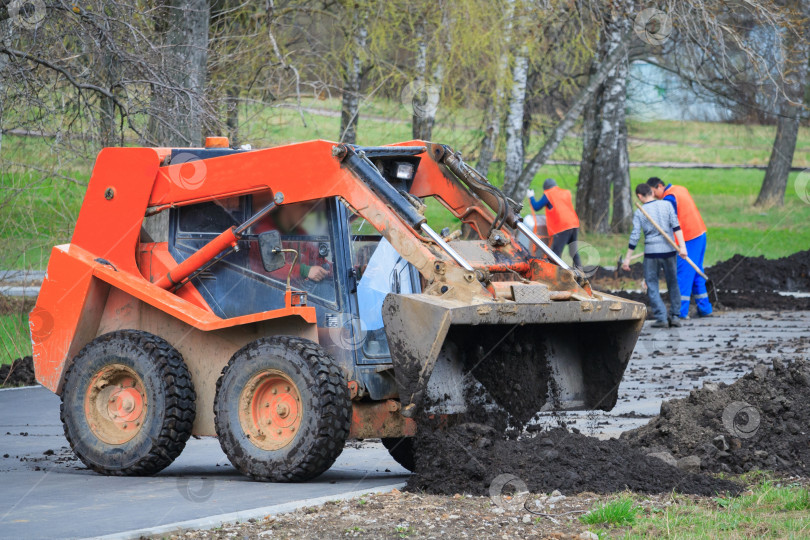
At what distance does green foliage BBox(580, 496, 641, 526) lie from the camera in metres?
6.06

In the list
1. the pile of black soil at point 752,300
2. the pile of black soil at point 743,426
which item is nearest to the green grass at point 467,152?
the pile of black soil at point 752,300

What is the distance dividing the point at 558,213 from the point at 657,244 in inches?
126

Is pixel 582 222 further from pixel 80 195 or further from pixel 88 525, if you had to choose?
pixel 88 525

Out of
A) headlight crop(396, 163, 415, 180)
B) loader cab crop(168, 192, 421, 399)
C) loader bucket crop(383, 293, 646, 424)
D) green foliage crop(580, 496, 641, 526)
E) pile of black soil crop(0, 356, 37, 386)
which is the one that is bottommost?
green foliage crop(580, 496, 641, 526)

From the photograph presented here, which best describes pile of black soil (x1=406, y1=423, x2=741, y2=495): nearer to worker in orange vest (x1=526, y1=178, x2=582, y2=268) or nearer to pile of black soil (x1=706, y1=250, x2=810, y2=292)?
worker in orange vest (x1=526, y1=178, x2=582, y2=268)

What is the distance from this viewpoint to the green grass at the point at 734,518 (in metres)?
5.80

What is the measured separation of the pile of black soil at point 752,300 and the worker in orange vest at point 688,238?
1228 millimetres

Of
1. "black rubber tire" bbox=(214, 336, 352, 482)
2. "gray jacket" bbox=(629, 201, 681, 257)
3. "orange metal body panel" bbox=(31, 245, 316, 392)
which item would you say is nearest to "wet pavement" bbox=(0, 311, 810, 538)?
"black rubber tire" bbox=(214, 336, 352, 482)

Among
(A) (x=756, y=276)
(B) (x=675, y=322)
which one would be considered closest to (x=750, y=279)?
(A) (x=756, y=276)

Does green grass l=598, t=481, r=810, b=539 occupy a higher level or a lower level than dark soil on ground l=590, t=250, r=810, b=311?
lower

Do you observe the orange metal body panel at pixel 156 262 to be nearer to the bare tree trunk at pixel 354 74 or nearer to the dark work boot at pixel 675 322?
the dark work boot at pixel 675 322

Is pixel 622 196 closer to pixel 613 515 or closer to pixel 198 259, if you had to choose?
pixel 198 259

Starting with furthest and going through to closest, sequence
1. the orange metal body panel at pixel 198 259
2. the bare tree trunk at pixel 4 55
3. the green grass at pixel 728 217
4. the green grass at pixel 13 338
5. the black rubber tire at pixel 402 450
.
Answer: the green grass at pixel 728 217 < the green grass at pixel 13 338 < the bare tree trunk at pixel 4 55 < the black rubber tire at pixel 402 450 < the orange metal body panel at pixel 198 259

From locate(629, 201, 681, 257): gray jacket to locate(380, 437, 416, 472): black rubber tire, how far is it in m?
9.17
